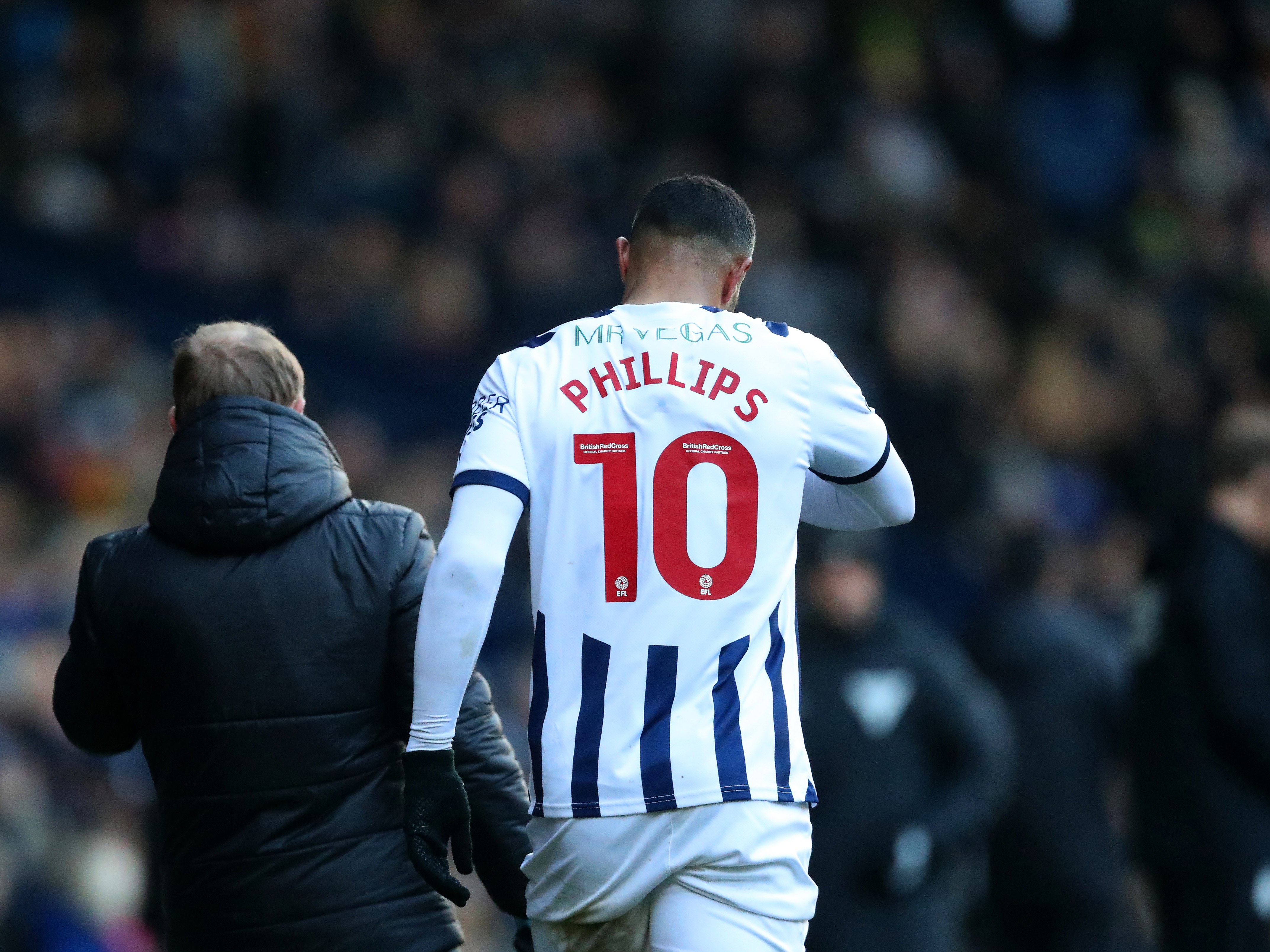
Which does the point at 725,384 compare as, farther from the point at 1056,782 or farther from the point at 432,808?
the point at 1056,782

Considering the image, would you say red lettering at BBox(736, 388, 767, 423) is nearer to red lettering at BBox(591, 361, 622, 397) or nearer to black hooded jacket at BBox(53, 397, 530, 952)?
red lettering at BBox(591, 361, 622, 397)

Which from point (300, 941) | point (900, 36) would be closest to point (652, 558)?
point (300, 941)

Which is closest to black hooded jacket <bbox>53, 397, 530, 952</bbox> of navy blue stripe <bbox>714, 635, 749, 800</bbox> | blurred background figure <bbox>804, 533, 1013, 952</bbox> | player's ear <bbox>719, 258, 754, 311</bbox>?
navy blue stripe <bbox>714, 635, 749, 800</bbox>

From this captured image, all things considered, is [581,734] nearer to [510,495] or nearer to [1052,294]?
[510,495]

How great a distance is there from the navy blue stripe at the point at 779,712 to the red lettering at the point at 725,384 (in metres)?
0.46

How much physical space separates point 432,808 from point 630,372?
985mm

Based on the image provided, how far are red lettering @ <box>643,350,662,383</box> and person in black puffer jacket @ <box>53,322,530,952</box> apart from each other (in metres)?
0.64

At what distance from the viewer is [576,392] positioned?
12.2 ft

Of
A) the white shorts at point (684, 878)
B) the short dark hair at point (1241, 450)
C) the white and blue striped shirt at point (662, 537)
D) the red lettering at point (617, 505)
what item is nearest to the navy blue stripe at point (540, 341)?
the white and blue striped shirt at point (662, 537)

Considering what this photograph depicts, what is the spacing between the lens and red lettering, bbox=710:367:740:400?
12.1 ft

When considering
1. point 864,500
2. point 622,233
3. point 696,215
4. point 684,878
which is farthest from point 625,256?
point 622,233

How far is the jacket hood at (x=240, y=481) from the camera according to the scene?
3.76 m

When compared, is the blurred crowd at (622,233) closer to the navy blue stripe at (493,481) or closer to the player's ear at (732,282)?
the player's ear at (732,282)

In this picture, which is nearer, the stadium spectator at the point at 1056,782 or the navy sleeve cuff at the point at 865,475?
the navy sleeve cuff at the point at 865,475
